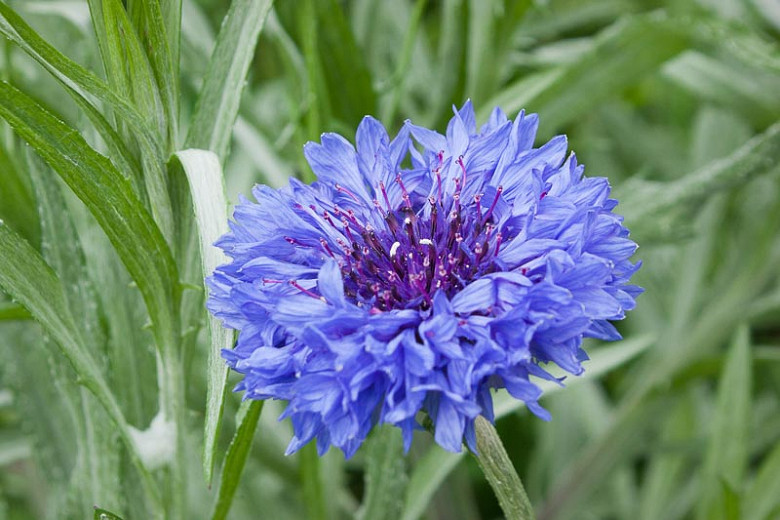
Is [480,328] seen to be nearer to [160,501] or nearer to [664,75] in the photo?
[160,501]

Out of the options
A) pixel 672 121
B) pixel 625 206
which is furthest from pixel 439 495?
pixel 672 121

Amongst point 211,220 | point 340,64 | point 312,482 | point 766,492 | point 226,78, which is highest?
point 340,64

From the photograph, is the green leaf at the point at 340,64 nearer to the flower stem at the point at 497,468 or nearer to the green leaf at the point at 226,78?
the green leaf at the point at 226,78

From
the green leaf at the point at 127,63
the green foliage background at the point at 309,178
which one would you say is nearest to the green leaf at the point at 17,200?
the green foliage background at the point at 309,178

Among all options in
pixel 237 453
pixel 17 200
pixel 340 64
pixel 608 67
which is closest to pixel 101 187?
pixel 237 453

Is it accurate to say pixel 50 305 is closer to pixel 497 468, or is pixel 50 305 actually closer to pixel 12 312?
pixel 12 312
